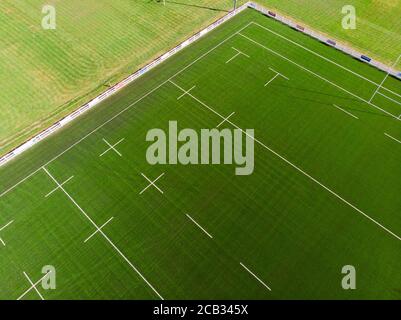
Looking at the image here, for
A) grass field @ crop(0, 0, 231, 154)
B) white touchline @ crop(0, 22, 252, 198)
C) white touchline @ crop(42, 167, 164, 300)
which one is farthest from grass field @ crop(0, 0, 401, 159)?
white touchline @ crop(42, 167, 164, 300)

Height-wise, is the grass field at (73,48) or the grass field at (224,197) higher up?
the grass field at (73,48)

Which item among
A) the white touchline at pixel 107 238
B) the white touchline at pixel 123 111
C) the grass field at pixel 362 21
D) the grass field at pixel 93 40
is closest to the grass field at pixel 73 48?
the grass field at pixel 93 40

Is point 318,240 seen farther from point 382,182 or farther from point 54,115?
point 54,115

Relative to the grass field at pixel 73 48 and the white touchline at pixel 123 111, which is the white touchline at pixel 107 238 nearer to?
Result: the white touchline at pixel 123 111

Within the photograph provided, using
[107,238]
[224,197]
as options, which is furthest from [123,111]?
[224,197]

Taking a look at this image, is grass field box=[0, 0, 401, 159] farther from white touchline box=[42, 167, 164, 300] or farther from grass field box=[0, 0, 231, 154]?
white touchline box=[42, 167, 164, 300]
